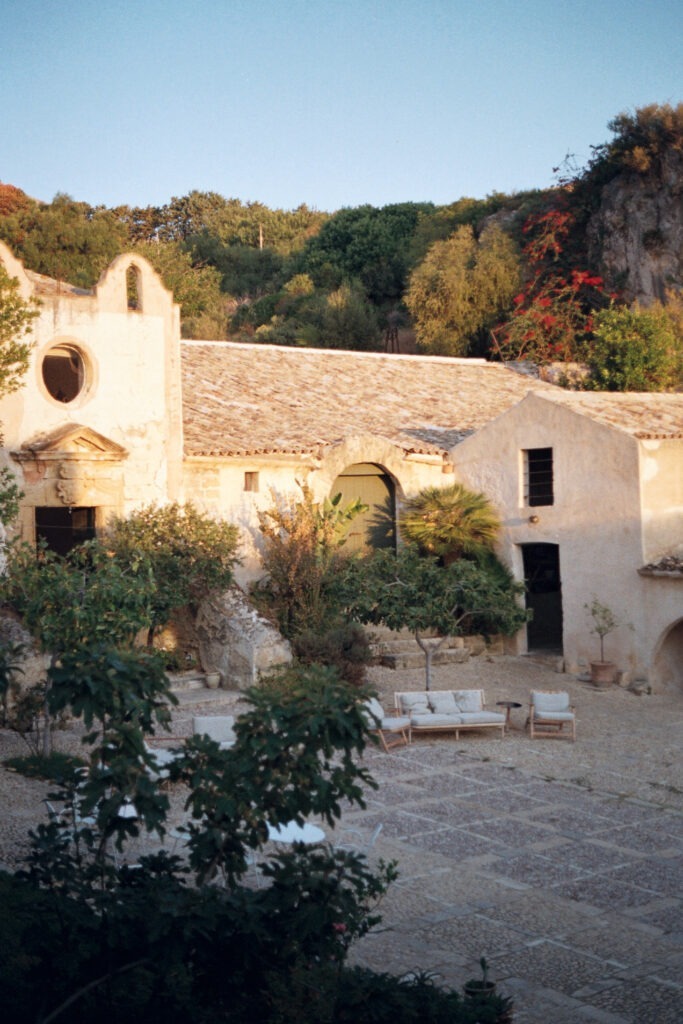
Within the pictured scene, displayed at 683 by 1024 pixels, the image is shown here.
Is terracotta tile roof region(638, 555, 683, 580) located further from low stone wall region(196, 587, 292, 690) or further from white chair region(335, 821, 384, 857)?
white chair region(335, 821, 384, 857)

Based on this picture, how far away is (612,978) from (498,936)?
3.63ft

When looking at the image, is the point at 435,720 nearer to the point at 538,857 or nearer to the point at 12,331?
the point at 538,857

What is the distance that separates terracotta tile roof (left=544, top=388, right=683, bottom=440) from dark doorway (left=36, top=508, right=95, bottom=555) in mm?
8977

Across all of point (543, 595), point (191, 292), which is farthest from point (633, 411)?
point (191, 292)

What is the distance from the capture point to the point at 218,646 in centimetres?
1942

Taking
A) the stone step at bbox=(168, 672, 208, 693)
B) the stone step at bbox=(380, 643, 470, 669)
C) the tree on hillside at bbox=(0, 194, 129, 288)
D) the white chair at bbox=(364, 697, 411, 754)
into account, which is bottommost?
→ the white chair at bbox=(364, 697, 411, 754)

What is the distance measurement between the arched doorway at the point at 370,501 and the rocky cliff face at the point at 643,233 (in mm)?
15260

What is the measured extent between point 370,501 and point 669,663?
6747 millimetres

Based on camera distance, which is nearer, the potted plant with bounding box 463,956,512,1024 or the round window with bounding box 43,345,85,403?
the potted plant with bounding box 463,956,512,1024

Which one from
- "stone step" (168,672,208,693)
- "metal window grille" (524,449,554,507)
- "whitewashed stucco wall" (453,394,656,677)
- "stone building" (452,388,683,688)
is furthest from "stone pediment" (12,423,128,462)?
"metal window grille" (524,449,554,507)

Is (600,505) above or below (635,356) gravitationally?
below

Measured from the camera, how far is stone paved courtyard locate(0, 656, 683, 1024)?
8.48m

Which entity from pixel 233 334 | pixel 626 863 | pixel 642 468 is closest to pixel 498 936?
pixel 626 863

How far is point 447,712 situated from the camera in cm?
1706
